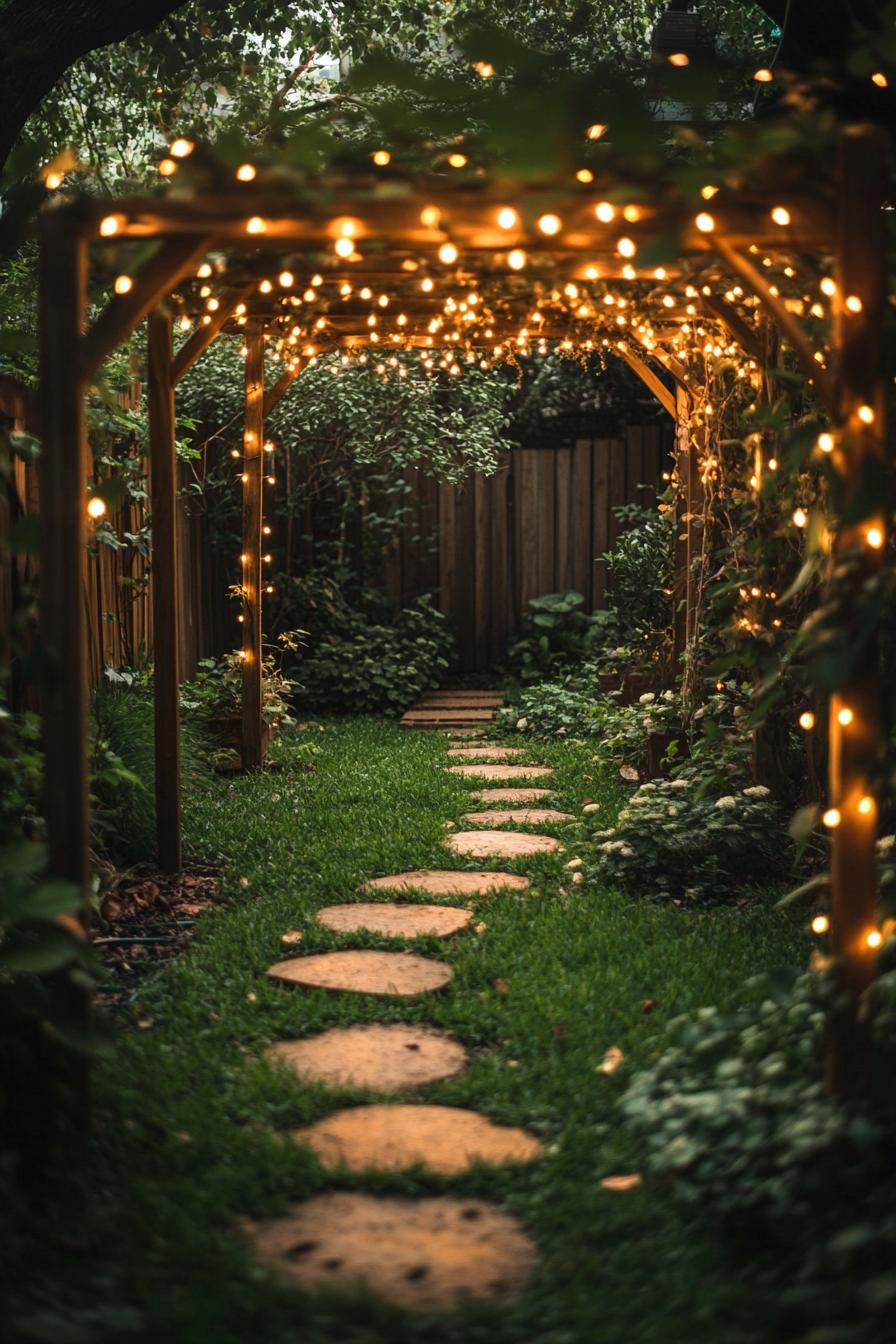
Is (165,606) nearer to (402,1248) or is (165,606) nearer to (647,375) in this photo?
(647,375)

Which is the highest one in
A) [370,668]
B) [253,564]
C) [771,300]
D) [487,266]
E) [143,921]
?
[487,266]

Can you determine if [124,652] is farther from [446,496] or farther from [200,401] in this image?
[446,496]

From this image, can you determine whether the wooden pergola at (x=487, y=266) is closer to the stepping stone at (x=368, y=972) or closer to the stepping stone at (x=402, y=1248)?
the stepping stone at (x=402, y=1248)

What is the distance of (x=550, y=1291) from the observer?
2.22 m

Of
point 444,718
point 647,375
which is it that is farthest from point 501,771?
point 647,375

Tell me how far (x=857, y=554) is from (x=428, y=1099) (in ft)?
5.17

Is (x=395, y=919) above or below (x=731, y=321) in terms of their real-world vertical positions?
below

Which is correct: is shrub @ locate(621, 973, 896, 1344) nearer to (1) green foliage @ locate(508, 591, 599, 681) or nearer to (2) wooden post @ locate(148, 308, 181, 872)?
(2) wooden post @ locate(148, 308, 181, 872)

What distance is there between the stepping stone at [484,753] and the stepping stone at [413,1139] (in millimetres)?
4535

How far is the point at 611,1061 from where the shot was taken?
3.15m

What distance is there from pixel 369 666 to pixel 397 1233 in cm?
718

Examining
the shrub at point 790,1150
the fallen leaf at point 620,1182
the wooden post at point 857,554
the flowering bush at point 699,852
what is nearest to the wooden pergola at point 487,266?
the wooden post at point 857,554

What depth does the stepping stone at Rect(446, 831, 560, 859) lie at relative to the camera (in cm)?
530

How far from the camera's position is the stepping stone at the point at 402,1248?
7.28ft
